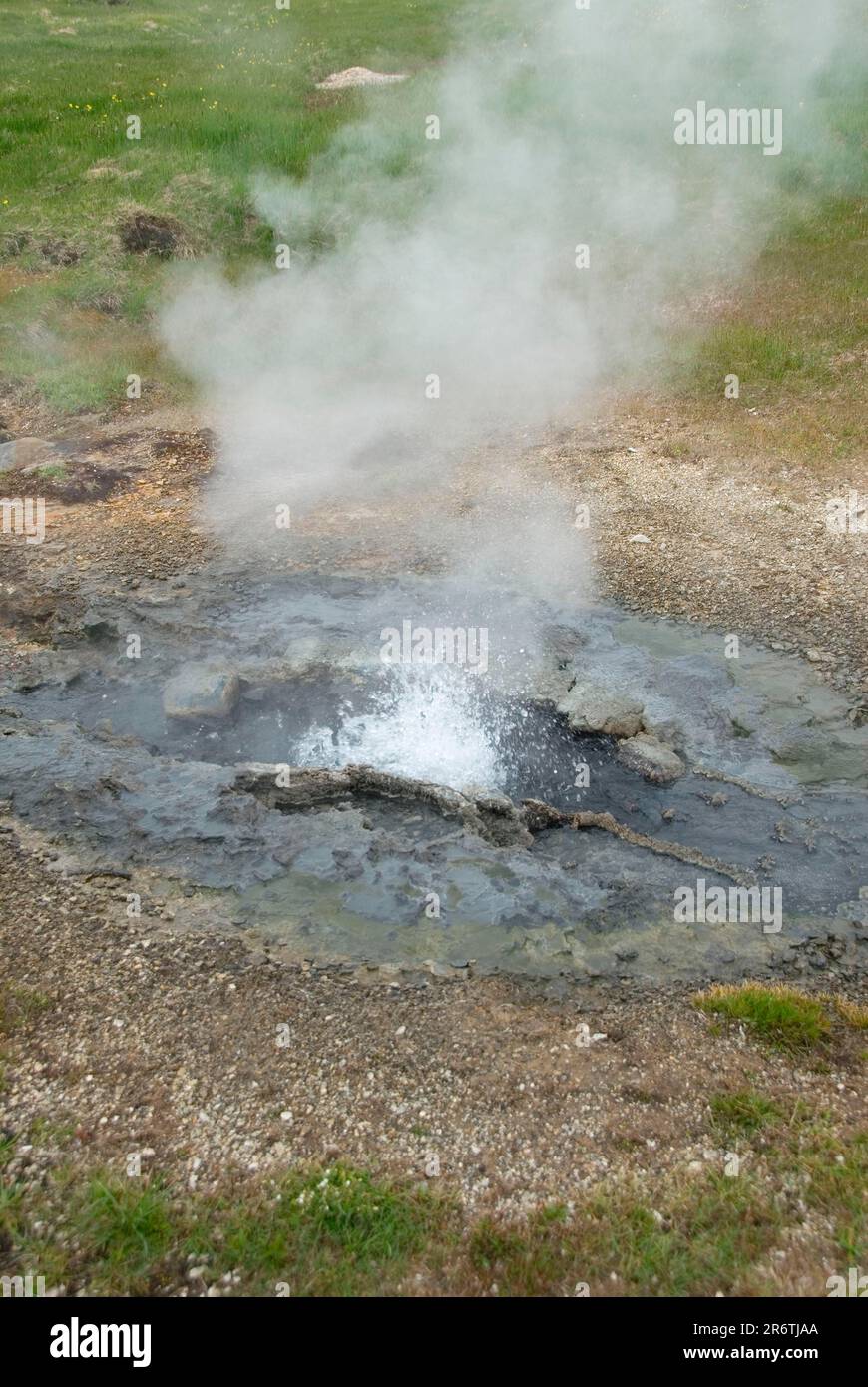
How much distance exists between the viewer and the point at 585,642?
689 cm

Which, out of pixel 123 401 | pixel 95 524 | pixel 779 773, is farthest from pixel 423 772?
pixel 123 401

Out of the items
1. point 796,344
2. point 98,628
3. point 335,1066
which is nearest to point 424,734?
point 335,1066

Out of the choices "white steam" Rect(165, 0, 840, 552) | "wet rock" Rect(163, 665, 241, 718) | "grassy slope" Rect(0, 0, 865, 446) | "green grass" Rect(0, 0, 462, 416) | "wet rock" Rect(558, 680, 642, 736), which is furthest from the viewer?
"green grass" Rect(0, 0, 462, 416)

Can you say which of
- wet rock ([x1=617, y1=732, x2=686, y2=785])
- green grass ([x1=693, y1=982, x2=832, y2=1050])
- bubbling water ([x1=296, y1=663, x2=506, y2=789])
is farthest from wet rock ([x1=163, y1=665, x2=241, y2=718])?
green grass ([x1=693, y1=982, x2=832, y2=1050])

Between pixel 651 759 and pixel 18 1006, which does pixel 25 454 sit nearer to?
pixel 18 1006

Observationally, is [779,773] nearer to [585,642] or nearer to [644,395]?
[585,642]

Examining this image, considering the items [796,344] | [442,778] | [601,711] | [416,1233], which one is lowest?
[416,1233]

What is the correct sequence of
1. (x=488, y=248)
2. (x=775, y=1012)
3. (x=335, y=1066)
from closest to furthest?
1. (x=335, y=1066)
2. (x=775, y=1012)
3. (x=488, y=248)

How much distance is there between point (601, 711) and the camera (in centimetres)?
611

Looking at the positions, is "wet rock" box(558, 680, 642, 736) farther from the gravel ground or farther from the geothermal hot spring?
the gravel ground

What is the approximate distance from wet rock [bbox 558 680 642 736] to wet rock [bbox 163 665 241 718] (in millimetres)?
2326

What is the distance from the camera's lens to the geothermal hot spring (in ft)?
15.6

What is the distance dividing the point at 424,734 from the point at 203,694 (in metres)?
1.59

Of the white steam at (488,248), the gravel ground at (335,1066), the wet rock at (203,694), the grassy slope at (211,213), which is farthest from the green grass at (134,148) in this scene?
the gravel ground at (335,1066)
